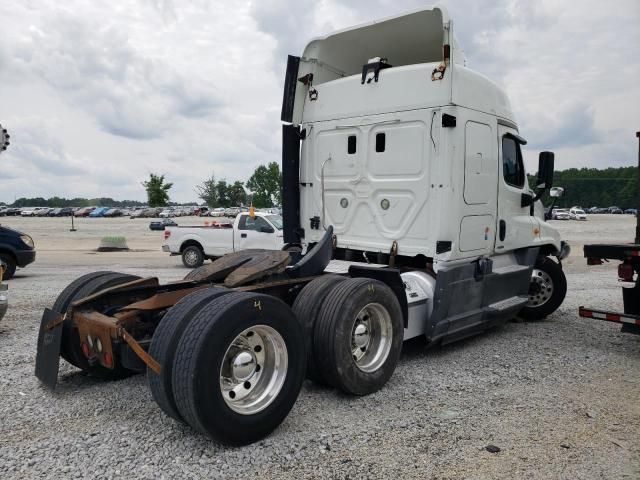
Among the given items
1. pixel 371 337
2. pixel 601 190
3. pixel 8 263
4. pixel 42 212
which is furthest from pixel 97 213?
pixel 601 190

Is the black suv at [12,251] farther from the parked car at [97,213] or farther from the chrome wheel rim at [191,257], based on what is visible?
the parked car at [97,213]

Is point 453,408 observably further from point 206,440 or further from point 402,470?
point 206,440

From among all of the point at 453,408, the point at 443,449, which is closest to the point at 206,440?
the point at 443,449

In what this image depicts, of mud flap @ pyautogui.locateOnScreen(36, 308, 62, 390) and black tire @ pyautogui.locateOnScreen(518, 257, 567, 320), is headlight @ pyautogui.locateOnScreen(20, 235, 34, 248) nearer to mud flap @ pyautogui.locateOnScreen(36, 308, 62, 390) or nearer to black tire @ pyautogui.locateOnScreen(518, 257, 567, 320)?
mud flap @ pyautogui.locateOnScreen(36, 308, 62, 390)

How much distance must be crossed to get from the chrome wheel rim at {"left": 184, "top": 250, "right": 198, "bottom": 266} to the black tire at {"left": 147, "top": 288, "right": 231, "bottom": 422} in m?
12.5

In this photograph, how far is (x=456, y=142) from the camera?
212 inches

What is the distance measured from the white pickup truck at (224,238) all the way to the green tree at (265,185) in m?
71.1

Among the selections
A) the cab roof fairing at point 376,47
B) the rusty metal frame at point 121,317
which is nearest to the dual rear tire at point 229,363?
the rusty metal frame at point 121,317

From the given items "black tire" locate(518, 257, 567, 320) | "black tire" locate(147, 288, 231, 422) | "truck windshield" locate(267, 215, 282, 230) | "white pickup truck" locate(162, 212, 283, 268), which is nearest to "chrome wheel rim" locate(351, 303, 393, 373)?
"black tire" locate(147, 288, 231, 422)

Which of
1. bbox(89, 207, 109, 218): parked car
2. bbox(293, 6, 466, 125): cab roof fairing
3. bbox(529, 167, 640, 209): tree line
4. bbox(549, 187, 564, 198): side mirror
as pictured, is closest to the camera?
bbox(293, 6, 466, 125): cab roof fairing

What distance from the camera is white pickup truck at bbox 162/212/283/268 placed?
1512 centimetres

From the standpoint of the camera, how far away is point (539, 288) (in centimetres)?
745

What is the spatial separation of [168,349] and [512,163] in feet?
16.2

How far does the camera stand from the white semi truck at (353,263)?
3.49 meters
